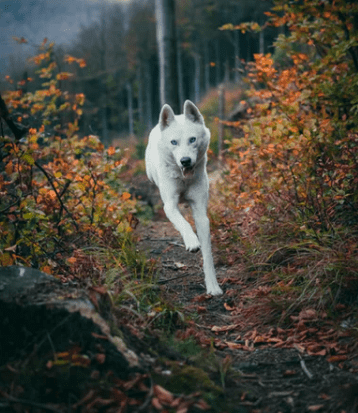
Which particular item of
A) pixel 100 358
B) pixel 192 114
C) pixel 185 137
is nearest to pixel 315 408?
pixel 100 358

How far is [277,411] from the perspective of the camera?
6.26 ft

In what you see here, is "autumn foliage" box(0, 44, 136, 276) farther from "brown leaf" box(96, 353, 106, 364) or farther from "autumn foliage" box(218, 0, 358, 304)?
"autumn foliage" box(218, 0, 358, 304)

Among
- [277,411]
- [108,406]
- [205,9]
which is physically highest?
[205,9]

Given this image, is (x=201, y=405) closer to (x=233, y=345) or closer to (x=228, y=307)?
(x=233, y=345)

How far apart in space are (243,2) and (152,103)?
14.7 m

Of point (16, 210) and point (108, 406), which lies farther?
point (16, 210)

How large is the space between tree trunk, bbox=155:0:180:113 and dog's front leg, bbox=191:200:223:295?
12.6ft

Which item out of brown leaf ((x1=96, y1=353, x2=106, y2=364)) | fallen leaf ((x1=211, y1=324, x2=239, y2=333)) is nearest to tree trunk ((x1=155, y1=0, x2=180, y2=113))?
fallen leaf ((x1=211, y1=324, x2=239, y2=333))

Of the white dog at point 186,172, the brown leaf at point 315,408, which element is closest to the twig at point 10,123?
the white dog at point 186,172

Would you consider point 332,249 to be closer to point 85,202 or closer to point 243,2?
point 85,202

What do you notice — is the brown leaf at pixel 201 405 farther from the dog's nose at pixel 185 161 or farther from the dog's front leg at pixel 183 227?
the dog's nose at pixel 185 161

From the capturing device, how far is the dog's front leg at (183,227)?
3.19 m

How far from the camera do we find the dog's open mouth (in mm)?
3516

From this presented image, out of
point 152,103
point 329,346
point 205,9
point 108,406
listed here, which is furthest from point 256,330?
point 152,103
